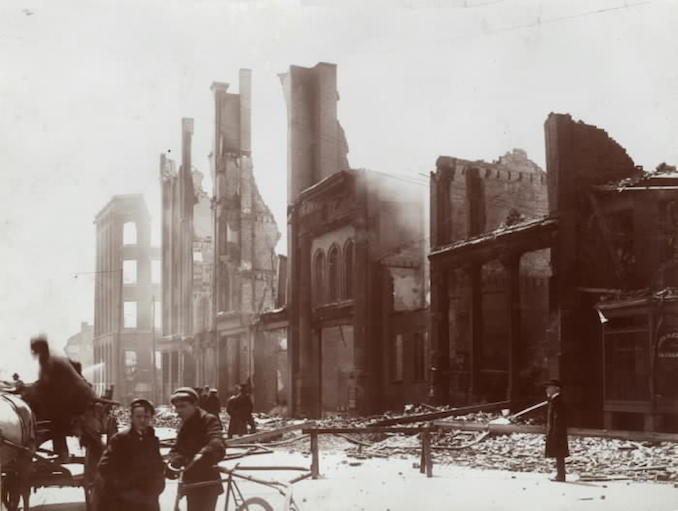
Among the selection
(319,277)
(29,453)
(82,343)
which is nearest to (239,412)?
(319,277)

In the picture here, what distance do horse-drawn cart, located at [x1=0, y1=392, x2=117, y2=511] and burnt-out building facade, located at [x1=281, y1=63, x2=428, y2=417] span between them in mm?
20448

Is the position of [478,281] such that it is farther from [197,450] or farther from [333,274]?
[197,450]

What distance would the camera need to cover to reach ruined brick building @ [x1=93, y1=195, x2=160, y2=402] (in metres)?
63.7

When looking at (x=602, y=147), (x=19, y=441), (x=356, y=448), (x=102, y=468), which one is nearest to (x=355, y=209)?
(x=602, y=147)

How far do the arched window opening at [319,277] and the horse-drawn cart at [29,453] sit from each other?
973 inches

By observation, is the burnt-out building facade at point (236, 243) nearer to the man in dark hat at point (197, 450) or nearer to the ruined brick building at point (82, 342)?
the man in dark hat at point (197, 450)

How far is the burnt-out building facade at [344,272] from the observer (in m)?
31.6

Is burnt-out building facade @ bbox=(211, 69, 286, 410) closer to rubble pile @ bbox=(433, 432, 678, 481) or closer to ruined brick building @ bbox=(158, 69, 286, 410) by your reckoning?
ruined brick building @ bbox=(158, 69, 286, 410)

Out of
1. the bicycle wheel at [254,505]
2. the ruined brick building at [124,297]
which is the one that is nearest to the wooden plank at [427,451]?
the bicycle wheel at [254,505]

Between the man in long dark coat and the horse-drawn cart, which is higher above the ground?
the man in long dark coat

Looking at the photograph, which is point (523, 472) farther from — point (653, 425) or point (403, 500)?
point (653, 425)

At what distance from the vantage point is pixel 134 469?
648 centimetres

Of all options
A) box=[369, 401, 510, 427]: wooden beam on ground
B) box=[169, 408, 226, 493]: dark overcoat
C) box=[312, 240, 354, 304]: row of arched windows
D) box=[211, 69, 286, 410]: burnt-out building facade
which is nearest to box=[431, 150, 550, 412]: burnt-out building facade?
box=[369, 401, 510, 427]: wooden beam on ground

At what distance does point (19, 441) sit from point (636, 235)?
1707 cm
